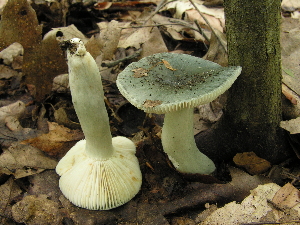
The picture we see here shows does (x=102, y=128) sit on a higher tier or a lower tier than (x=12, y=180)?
higher

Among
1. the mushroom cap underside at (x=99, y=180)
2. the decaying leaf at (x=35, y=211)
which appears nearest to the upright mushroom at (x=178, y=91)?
the mushroom cap underside at (x=99, y=180)

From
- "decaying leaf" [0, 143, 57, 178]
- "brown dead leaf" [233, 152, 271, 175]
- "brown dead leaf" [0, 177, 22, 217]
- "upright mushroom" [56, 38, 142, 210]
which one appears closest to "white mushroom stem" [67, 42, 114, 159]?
"upright mushroom" [56, 38, 142, 210]

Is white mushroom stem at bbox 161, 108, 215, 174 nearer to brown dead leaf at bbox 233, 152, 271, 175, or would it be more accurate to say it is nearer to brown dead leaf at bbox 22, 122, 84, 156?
brown dead leaf at bbox 233, 152, 271, 175

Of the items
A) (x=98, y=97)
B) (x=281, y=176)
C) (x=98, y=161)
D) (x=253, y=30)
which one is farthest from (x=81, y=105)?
(x=281, y=176)

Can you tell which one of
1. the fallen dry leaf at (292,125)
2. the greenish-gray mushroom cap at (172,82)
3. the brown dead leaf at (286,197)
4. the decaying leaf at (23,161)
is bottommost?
the decaying leaf at (23,161)

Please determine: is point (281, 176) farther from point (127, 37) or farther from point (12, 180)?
point (127, 37)

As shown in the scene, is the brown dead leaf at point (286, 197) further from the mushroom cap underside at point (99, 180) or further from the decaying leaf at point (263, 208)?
the mushroom cap underside at point (99, 180)

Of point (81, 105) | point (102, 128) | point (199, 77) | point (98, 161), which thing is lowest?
point (98, 161)
